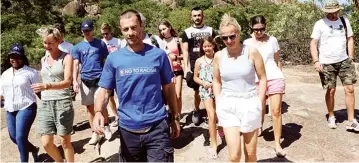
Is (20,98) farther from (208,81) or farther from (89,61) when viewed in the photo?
(208,81)

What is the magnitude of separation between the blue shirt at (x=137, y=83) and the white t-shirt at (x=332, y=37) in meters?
3.20

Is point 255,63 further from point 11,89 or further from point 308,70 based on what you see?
point 308,70

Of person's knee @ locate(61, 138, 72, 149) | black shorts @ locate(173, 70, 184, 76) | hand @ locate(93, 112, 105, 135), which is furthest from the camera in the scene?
black shorts @ locate(173, 70, 184, 76)

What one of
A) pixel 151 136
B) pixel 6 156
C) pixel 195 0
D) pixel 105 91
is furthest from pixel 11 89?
pixel 195 0

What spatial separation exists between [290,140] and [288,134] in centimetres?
22

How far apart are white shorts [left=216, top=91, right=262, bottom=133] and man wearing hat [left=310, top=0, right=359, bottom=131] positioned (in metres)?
2.19

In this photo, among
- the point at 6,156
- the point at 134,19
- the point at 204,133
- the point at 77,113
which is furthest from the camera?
the point at 77,113

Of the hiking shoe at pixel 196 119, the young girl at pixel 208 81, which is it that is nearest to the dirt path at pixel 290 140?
the hiking shoe at pixel 196 119

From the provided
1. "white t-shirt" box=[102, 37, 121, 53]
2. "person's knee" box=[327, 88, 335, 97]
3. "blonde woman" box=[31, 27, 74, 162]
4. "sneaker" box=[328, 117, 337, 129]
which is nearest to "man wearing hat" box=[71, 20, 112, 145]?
"white t-shirt" box=[102, 37, 121, 53]

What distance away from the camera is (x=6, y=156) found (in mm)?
6156

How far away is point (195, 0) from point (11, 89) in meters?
59.3

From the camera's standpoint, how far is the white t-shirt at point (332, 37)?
5.36m

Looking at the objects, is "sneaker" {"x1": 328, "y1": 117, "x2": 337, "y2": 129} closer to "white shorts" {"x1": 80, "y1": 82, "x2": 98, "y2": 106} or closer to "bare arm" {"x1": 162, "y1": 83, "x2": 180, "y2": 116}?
"bare arm" {"x1": 162, "y1": 83, "x2": 180, "y2": 116}

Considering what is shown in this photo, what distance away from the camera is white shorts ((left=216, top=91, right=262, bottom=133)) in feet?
11.7
